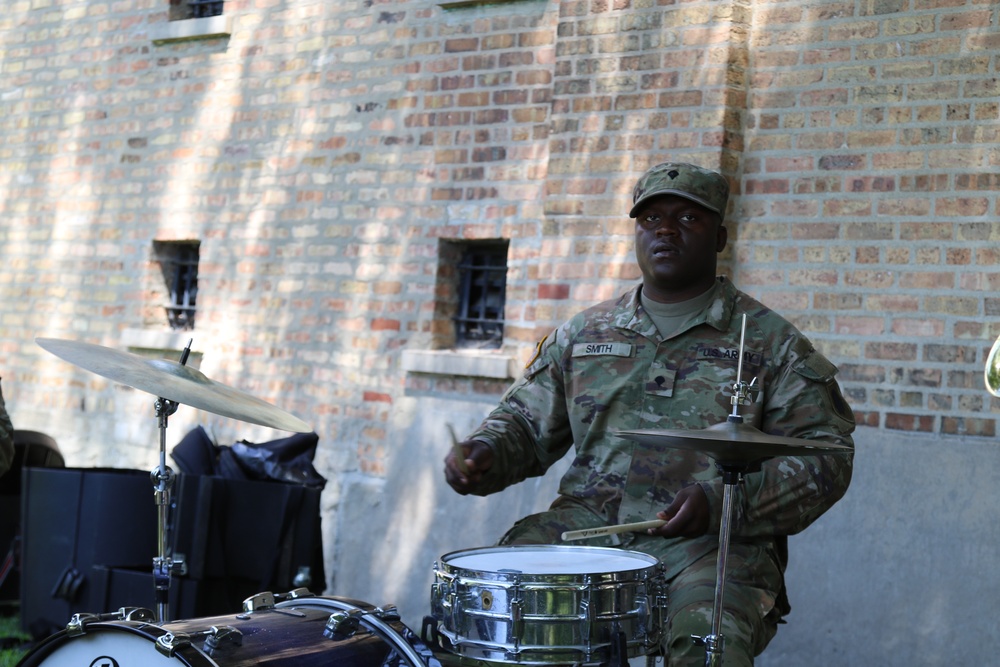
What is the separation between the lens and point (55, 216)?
832cm

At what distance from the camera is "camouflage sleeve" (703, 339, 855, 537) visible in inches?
149

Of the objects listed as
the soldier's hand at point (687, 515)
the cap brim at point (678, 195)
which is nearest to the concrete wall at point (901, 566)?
the cap brim at point (678, 195)

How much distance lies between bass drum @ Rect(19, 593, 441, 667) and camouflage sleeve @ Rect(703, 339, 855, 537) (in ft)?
3.40

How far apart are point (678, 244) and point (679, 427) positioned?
563mm

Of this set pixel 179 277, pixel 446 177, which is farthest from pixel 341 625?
pixel 179 277

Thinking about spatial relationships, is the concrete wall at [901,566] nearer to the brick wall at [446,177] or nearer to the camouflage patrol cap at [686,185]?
the brick wall at [446,177]

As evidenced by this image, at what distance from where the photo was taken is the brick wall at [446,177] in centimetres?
505

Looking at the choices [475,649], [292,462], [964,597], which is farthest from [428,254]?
[475,649]

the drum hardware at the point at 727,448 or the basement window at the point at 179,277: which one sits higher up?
the basement window at the point at 179,277

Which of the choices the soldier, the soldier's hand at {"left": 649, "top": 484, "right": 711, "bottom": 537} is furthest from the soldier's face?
the soldier's hand at {"left": 649, "top": 484, "right": 711, "bottom": 537}

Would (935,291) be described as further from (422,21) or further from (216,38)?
(216,38)

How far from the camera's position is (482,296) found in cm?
658

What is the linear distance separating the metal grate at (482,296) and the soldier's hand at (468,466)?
2.34m

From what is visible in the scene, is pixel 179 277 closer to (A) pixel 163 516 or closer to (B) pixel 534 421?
(A) pixel 163 516
